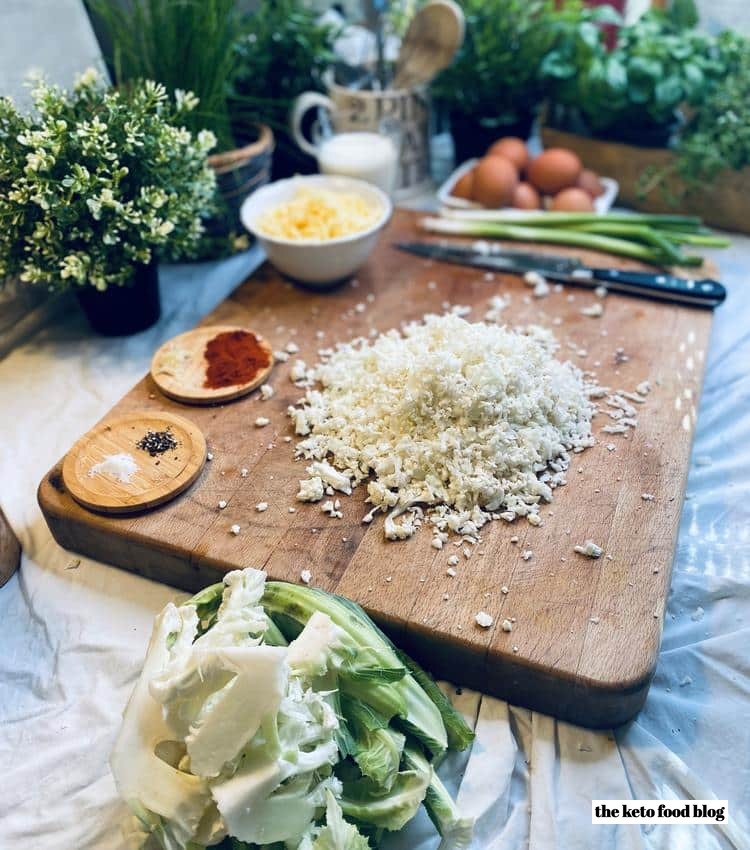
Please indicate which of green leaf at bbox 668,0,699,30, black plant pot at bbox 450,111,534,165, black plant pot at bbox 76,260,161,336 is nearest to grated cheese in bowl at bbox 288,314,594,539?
black plant pot at bbox 76,260,161,336

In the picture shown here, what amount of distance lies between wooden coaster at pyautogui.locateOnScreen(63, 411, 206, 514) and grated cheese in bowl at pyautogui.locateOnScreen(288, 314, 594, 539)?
0.53ft

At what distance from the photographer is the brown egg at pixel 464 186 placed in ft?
5.63

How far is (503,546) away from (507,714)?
202 mm

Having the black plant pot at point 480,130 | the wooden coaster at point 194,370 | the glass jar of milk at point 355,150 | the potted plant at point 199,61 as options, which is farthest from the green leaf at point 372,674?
the black plant pot at point 480,130

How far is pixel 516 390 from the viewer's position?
1089 millimetres

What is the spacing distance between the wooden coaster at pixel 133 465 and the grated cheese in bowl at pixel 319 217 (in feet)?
1.49

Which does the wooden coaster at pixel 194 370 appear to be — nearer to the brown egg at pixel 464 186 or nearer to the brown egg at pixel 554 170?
the brown egg at pixel 464 186

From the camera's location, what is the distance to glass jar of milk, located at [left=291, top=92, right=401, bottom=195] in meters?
1.64

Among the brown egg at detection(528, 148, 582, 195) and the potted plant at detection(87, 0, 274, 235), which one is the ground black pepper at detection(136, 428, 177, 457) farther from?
the brown egg at detection(528, 148, 582, 195)

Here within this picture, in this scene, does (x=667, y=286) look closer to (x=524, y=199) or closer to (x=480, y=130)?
(x=524, y=199)

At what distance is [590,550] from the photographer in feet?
3.22

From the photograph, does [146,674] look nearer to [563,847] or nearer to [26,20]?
[563,847]

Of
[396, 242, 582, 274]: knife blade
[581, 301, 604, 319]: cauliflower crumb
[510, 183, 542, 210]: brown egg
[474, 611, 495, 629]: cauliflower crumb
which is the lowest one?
[474, 611, 495, 629]: cauliflower crumb

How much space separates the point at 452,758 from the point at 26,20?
4.47 ft
